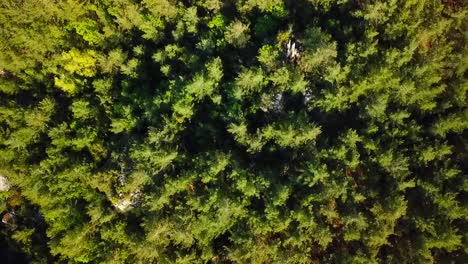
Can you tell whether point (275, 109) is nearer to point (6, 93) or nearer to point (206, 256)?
point (206, 256)

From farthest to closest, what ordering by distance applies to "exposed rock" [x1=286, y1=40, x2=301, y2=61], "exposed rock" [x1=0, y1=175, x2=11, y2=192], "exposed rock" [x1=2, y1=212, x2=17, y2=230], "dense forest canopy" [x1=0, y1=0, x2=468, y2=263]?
"exposed rock" [x1=0, y1=175, x2=11, y2=192] → "exposed rock" [x1=2, y1=212, x2=17, y2=230] → "exposed rock" [x1=286, y1=40, x2=301, y2=61] → "dense forest canopy" [x1=0, y1=0, x2=468, y2=263]

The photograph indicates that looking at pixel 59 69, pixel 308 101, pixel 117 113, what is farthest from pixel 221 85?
pixel 59 69

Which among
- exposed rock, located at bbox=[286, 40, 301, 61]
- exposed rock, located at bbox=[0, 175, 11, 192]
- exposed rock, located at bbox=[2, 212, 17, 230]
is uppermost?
exposed rock, located at bbox=[286, 40, 301, 61]

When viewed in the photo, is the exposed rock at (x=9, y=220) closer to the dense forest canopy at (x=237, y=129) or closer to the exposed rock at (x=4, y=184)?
the dense forest canopy at (x=237, y=129)

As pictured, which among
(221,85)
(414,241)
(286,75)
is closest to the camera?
(414,241)

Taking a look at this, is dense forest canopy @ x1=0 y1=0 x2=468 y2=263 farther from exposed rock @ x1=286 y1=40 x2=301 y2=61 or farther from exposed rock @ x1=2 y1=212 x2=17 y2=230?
exposed rock @ x1=2 y1=212 x2=17 y2=230

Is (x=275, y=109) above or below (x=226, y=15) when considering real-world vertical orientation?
below

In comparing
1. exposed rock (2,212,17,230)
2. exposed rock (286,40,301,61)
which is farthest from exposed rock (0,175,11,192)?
exposed rock (286,40,301,61)

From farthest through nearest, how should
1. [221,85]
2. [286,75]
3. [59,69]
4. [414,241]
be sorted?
[59,69] → [221,85] → [286,75] → [414,241]
